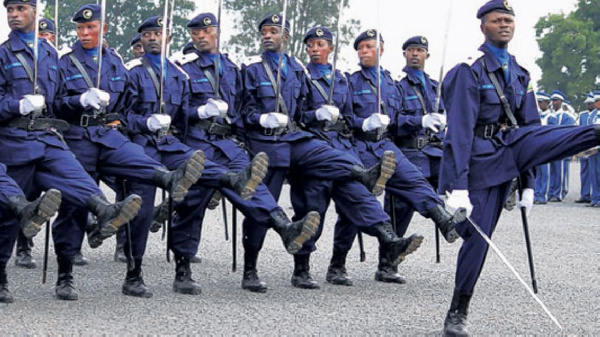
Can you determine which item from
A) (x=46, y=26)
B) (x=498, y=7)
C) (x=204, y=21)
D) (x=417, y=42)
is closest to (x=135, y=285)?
(x=204, y=21)

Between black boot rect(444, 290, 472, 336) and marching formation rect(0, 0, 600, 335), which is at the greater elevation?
marching formation rect(0, 0, 600, 335)

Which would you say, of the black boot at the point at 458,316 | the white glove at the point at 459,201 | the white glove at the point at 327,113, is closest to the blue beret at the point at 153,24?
the white glove at the point at 327,113

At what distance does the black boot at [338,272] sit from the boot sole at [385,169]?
1.07 m

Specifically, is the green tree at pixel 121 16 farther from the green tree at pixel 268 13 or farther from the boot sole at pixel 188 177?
the green tree at pixel 268 13

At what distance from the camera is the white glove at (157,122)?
8977 millimetres

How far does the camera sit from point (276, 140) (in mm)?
9547

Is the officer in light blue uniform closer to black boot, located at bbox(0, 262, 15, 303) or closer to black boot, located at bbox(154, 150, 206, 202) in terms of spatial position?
black boot, located at bbox(154, 150, 206, 202)

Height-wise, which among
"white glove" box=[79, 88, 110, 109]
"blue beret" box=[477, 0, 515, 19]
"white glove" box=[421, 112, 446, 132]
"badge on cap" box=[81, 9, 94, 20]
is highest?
"blue beret" box=[477, 0, 515, 19]

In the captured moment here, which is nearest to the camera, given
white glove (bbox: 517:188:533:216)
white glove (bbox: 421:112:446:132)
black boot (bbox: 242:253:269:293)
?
white glove (bbox: 517:188:533:216)

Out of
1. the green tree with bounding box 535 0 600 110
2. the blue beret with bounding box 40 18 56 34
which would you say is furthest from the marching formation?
→ the green tree with bounding box 535 0 600 110

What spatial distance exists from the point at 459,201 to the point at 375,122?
3044mm

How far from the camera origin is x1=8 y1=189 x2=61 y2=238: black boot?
770cm

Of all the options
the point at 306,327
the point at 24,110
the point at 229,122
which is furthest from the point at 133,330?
the point at 229,122

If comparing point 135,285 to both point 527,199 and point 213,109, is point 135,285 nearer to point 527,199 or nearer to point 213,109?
point 213,109
